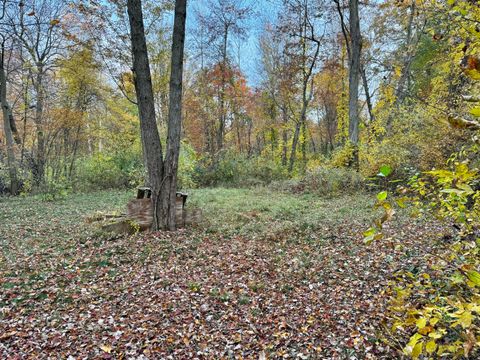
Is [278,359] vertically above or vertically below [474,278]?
below

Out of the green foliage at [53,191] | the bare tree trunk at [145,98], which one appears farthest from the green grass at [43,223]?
the bare tree trunk at [145,98]

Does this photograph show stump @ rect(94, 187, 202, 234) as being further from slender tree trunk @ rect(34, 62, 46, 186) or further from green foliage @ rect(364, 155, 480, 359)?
slender tree trunk @ rect(34, 62, 46, 186)

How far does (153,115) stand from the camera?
5.28 meters

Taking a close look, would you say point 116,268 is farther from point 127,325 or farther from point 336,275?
point 336,275

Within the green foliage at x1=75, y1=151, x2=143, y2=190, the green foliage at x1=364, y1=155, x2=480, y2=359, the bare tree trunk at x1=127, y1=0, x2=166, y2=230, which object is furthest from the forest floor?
the green foliage at x1=75, y1=151, x2=143, y2=190

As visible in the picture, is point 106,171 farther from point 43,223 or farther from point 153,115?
point 153,115

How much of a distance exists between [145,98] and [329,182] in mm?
6089

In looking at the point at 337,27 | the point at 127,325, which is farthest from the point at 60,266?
the point at 337,27

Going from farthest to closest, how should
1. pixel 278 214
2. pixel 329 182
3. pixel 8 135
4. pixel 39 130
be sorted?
pixel 8 135 → pixel 39 130 → pixel 329 182 → pixel 278 214

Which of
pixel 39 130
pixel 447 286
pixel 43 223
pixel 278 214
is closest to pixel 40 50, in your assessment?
pixel 39 130

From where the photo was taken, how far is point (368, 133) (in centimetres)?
992

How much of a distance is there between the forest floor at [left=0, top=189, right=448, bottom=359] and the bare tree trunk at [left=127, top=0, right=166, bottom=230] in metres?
1.01

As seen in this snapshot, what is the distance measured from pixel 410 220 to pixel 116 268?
4.56m

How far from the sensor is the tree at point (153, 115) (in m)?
5.14
